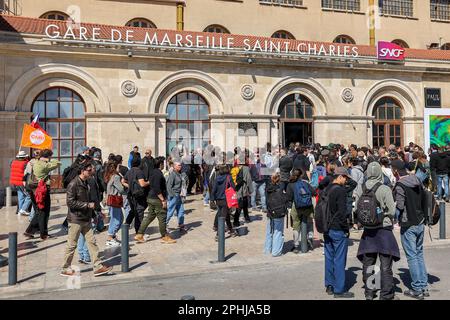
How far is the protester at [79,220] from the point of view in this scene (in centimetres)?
765

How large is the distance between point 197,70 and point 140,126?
11.3 ft

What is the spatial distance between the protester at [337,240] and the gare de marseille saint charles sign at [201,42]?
43.6ft

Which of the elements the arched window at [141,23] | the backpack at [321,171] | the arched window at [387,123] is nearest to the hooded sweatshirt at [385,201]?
the backpack at [321,171]

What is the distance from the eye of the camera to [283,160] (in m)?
12.3

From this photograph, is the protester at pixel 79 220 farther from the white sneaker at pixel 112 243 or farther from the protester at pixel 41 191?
the protester at pixel 41 191

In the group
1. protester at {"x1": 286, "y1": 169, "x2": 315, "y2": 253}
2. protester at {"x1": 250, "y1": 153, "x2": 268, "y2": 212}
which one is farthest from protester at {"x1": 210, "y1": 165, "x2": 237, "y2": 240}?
protester at {"x1": 250, "y1": 153, "x2": 268, "y2": 212}

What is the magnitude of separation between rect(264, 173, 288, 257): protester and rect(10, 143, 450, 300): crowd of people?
21 mm

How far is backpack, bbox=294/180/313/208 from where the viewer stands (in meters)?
9.18

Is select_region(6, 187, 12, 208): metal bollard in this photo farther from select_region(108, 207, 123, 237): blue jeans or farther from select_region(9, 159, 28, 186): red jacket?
select_region(108, 207, 123, 237): blue jeans

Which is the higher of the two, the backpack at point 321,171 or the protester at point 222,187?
the backpack at point 321,171

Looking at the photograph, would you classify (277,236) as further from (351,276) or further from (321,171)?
(321,171)

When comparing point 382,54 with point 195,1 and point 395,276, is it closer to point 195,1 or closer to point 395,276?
point 195,1

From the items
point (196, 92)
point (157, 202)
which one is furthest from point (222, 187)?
point (196, 92)

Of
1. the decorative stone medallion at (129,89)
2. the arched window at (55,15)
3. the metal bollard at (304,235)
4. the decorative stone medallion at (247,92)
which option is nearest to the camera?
the metal bollard at (304,235)
